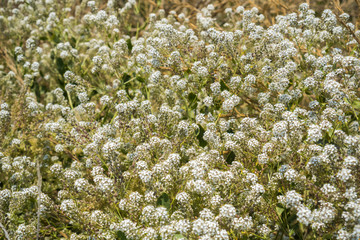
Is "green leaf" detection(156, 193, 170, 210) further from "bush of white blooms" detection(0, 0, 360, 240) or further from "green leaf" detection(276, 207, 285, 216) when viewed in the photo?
"green leaf" detection(276, 207, 285, 216)

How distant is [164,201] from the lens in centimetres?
184

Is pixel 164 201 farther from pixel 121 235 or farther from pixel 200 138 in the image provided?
pixel 200 138

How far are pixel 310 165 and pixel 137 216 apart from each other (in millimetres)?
965

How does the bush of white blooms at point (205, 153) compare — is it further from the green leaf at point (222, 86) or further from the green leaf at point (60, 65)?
the green leaf at point (60, 65)

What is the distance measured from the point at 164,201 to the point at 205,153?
1.38 feet

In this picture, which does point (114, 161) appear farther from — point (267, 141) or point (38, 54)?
point (38, 54)

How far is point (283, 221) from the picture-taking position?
72.3 inches

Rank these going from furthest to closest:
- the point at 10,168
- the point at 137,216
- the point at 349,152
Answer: the point at 10,168
the point at 137,216
the point at 349,152

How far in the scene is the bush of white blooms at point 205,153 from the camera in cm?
163

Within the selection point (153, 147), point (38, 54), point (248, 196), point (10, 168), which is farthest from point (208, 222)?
point (38, 54)

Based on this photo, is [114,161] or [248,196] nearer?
[248,196]

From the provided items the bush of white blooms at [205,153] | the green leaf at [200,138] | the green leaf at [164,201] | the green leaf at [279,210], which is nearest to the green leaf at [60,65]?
the bush of white blooms at [205,153]

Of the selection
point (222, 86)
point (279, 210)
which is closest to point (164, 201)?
point (279, 210)

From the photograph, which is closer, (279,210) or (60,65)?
(279,210)
